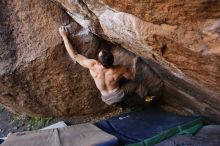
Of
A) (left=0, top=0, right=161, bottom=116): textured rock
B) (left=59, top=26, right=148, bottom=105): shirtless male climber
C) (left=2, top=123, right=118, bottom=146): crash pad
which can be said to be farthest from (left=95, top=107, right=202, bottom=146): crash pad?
(left=0, top=0, right=161, bottom=116): textured rock

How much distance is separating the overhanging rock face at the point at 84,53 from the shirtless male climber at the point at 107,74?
16 centimetres

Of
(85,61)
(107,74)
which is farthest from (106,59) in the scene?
(85,61)

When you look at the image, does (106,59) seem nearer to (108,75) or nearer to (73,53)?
(108,75)

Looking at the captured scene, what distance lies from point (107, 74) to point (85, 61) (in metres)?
0.40

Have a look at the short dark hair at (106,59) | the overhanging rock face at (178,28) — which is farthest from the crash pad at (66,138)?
the overhanging rock face at (178,28)

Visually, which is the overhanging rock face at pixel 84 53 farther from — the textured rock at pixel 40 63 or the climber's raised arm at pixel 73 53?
the climber's raised arm at pixel 73 53

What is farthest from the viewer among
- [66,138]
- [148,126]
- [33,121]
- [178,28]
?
[33,121]

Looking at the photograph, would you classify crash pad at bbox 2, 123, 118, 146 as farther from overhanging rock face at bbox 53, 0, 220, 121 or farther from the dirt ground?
overhanging rock face at bbox 53, 0, 220, 121

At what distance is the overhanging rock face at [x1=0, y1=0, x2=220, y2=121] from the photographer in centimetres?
285

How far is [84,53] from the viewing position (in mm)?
5012

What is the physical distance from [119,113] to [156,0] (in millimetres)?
3656

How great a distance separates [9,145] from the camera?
4398mm

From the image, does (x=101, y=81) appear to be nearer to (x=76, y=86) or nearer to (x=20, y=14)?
(x=76, y=86)

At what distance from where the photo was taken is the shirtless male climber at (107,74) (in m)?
4.61
